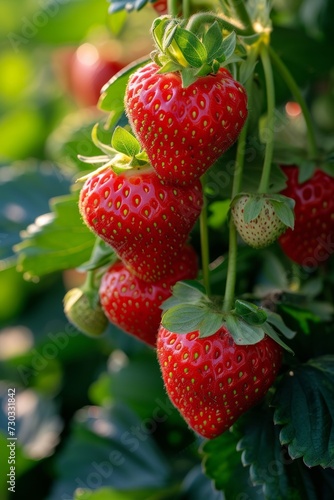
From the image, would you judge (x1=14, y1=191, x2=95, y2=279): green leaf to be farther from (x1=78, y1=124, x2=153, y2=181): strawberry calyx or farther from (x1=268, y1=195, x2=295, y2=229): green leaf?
(x1=268, y1=195, x2=295, y2=229): green leaf

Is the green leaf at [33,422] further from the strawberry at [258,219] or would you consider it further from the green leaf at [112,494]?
the strawberry at [258,219]

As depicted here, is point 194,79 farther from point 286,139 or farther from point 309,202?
point 286,139

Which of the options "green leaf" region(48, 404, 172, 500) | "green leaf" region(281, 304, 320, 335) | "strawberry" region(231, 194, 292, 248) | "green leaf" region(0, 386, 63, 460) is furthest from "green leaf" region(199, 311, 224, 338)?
"green leaf" region(0, 386, 63, 460)

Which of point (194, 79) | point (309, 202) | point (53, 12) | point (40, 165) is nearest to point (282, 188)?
point (309, 202)

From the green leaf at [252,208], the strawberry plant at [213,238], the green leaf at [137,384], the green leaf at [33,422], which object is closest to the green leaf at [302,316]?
the strawberry plant at [213,238]

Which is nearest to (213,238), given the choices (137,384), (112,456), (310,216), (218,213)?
(218,213)

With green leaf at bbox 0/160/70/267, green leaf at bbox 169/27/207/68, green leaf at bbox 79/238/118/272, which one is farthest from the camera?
green leaf at bbox 0/160/70/267
